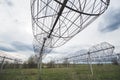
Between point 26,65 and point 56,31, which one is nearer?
point 56,31

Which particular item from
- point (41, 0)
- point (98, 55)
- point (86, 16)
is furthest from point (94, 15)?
point (98, 55)

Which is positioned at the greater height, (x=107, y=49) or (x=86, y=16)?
(x=107, y=49)

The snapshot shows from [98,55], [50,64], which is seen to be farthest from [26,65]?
[98,55]

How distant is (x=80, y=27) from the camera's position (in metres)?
3.70

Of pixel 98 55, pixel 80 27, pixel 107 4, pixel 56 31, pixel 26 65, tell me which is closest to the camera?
pixel 107 4

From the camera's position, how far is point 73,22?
12.3 ft

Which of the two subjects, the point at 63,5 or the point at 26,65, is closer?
the point at 63,5

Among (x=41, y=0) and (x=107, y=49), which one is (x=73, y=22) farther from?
(x=107, y=49)

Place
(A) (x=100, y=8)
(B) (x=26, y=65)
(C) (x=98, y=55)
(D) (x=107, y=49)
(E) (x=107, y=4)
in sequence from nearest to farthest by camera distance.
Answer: (E) (x=107, y=4), (A) (x=100, y=8), (D) (x=107, y=49), (C) (x=98, y=55), (B) (x=26, y=65)

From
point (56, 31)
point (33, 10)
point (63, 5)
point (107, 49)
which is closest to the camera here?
point (63, 5)

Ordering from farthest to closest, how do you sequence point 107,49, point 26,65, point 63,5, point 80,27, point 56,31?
point 26,65 → point 107,49 → point 56,31 → point 80,27 → point 63,5

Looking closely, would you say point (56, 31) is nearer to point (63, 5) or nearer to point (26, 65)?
point (63, 5)

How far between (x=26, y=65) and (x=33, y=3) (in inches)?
1715

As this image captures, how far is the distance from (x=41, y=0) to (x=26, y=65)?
43660 mm
